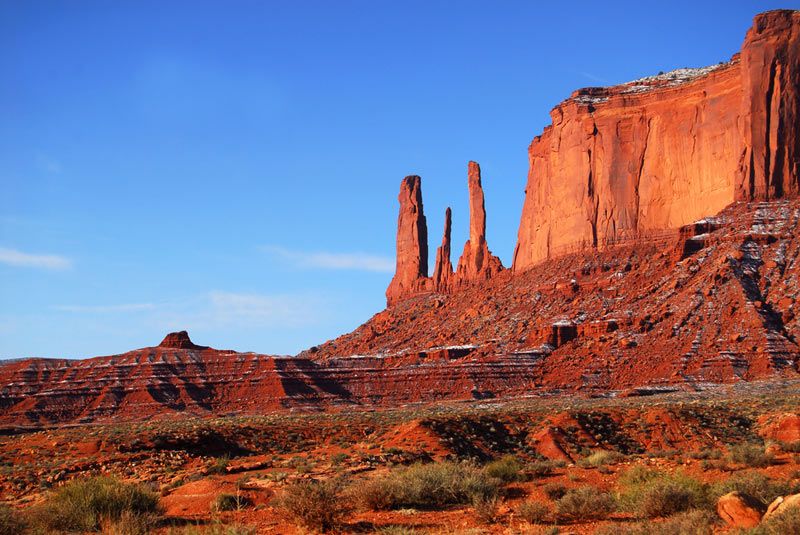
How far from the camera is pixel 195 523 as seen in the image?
16.2m

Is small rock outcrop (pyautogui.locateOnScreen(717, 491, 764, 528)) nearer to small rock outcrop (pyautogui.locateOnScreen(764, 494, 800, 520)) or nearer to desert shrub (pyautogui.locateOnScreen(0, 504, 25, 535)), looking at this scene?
small rock outcrop (pyautogui.locateOnScreen(764, 494, 800, 520))

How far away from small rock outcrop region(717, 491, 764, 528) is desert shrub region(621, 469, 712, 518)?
1.14m

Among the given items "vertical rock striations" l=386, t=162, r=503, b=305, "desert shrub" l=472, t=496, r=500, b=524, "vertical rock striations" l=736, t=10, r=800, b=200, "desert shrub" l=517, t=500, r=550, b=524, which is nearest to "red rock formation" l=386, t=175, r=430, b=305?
"vertical rock striations" l=386, t=162, r=503, b=305

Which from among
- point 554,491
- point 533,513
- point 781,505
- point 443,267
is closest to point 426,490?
point 554,491

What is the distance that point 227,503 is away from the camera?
18125 mm

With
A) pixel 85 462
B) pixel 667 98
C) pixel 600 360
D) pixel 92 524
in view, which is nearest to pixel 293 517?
pixel 92 524

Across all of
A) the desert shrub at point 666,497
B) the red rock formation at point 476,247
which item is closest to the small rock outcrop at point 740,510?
the desert shrub at point 666,497

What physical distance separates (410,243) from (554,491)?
10732cm

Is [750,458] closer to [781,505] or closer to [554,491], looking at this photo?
[554,491]

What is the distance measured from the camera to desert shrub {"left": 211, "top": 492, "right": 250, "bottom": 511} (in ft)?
58.7

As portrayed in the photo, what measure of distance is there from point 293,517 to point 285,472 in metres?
9.51

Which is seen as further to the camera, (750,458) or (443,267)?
(443,267)

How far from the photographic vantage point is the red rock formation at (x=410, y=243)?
400 feet

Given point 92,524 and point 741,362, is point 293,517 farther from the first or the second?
point 741,362
